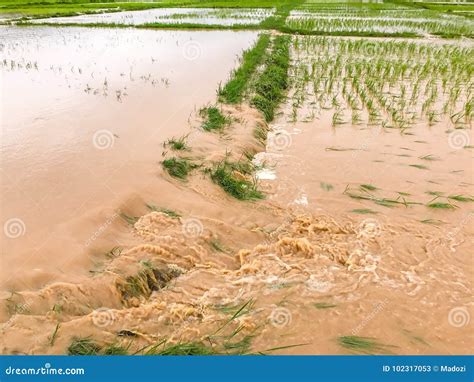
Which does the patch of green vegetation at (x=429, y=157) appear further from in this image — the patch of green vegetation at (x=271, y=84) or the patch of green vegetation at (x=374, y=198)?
the patch of green vegetation at (x=271, y=84)

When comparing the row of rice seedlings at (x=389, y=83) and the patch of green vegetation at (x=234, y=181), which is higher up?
the row of rice seedlings at (x=389, y=83)

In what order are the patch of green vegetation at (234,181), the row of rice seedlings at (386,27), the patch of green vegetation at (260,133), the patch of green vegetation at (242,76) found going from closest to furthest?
the patch of green vegetation at (234,181) → the patch of green vegetation at (260,133) → the patch of green vegetation at (242,76) → the row of rice seedlings at (386,27)

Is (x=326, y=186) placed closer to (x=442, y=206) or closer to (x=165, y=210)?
(x=442, y=206)

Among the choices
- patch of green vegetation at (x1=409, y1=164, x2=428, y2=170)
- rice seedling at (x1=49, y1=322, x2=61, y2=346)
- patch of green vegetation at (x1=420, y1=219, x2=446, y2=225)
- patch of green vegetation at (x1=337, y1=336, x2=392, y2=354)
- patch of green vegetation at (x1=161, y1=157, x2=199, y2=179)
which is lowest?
patch of green vegetation at (x1=337, y1=336, x2=392, y2=354)

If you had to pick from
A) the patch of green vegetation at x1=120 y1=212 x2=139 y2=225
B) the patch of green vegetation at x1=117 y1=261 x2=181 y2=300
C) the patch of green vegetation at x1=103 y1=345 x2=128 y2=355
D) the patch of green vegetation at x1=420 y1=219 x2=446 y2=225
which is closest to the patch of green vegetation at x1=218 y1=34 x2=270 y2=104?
the patch of green vegetation at x1=120 y1=212 x2=139 y2=225

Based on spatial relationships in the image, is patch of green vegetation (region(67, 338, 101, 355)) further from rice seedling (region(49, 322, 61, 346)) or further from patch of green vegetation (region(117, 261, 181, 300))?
patch of green vegetation (region(117, 261, 181, 300))

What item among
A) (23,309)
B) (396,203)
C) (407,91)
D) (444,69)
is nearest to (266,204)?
(396,203)

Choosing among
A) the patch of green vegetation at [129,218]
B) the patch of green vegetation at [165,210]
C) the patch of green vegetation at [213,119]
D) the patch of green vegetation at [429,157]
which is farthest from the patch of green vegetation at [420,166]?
the patch of green vegetation at [129,218]
